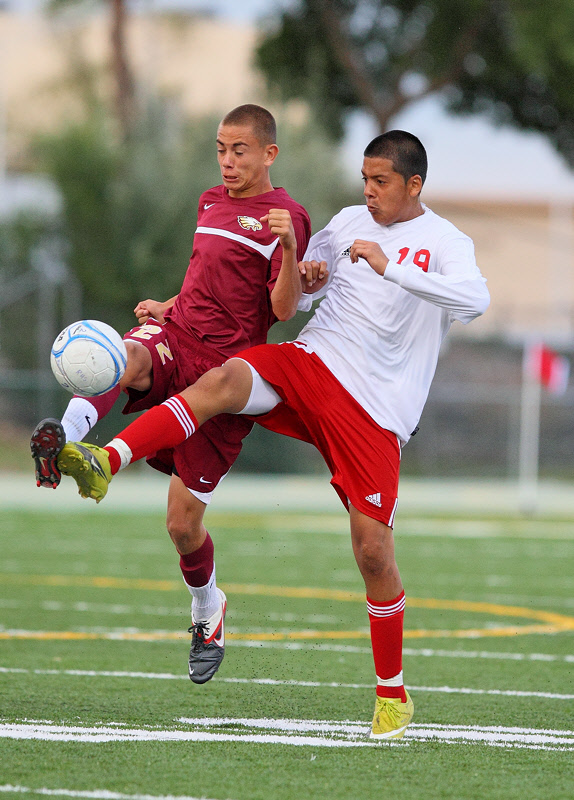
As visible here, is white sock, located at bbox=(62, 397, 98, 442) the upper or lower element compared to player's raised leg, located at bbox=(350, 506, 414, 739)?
upper

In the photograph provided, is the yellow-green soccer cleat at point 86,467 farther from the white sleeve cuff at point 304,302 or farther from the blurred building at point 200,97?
the blurred building at point 200,97

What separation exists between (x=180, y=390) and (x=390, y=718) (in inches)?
61.8

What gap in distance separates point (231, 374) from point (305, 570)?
8.00m

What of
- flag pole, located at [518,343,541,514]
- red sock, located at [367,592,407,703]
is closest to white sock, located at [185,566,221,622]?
red sock, located at [367,592,407,703]

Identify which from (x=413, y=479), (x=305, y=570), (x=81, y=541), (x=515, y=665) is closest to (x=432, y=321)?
(x=515, y=665)

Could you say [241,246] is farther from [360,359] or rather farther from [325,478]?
[325,478]

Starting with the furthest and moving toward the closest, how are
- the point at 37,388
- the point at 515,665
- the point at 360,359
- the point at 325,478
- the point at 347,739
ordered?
the point at 325,478
the point at 37,388
the point at 515,665
the point at 360,359
the point at 347,739

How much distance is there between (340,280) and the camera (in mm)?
5602

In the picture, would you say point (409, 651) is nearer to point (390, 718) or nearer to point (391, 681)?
point (391, 681)

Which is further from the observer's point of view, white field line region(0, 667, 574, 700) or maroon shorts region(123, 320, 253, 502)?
white field line region(0, 667, 574, 700)

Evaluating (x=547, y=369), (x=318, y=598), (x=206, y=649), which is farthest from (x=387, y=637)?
(x=547, y=369)

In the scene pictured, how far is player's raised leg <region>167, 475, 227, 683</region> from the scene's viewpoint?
5816 millimetres

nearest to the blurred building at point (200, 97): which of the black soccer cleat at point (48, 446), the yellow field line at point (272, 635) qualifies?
the yellow field line at point (272, 635)

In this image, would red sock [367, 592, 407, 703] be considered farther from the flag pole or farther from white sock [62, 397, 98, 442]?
the flag pole
